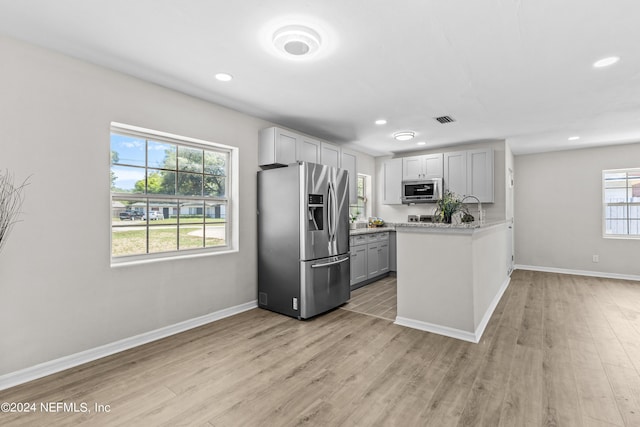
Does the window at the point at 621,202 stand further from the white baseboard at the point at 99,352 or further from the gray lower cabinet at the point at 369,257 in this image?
the white baseboard at the point at 99,352

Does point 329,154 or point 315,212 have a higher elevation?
point 329,154

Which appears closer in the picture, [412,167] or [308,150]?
[308,150]

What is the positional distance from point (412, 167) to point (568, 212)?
10.9ft

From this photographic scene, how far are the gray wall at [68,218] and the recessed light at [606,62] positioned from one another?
3998 mm

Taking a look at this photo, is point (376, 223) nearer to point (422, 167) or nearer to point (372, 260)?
point (372, 260)

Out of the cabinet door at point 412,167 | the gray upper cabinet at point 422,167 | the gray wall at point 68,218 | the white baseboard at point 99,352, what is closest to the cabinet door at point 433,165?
the gray upper cabinet at point 422,167

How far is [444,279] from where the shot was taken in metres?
3.17

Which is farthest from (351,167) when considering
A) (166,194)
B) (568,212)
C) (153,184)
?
(568,212)

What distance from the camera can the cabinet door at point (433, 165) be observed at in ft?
19.0

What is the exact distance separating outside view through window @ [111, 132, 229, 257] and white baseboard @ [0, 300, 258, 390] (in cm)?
81

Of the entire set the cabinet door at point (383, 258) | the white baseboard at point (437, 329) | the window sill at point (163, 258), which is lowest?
the white baseboard at point (437, 329)

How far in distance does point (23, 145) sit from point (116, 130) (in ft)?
2.37

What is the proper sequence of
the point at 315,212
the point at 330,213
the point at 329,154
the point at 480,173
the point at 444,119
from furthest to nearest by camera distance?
the point at 480,173 → the point at 329,154 → the point at 444,119 → the point at 330,213 → the point at 315,212

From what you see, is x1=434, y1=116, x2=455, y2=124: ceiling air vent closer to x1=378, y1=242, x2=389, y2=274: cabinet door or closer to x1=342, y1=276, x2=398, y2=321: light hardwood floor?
x1=378, y1=242, x2=389, y2=274: cabinet door
